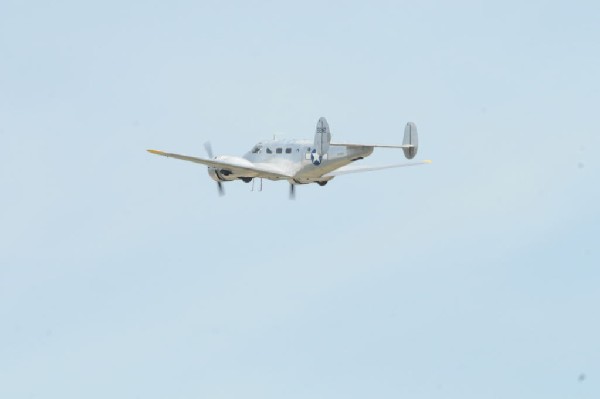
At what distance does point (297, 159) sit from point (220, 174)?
640 centimetres

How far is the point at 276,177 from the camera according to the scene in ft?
328

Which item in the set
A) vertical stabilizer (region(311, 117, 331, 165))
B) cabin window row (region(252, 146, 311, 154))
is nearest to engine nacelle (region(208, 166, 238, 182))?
Answer: cabin window row (region(252, 146, 311, 154))

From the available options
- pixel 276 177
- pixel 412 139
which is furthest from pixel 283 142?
pixel 412 139

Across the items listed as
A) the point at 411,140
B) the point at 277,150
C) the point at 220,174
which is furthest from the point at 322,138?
the point at 220,174

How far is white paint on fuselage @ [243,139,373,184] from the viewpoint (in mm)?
97625

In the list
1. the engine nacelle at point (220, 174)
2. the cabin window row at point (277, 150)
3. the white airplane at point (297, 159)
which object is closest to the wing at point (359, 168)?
the white airplane at point (297, 159)

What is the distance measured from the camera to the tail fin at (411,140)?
3949 inches

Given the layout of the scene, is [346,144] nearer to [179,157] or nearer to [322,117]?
[322,117]

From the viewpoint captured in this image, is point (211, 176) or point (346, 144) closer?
point (346, 144)

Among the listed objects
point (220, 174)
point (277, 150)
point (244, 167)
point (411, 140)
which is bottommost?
point (220, 174)

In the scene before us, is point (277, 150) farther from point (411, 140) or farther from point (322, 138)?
point (411, 140)

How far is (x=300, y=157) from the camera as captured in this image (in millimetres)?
99438

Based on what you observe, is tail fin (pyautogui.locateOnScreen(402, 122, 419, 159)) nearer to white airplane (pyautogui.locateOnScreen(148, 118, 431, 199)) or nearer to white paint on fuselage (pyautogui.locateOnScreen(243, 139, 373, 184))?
white airplane (pyautogui.locateOnScreen(148, 118, 431, 199))

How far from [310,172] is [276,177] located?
2443mm
